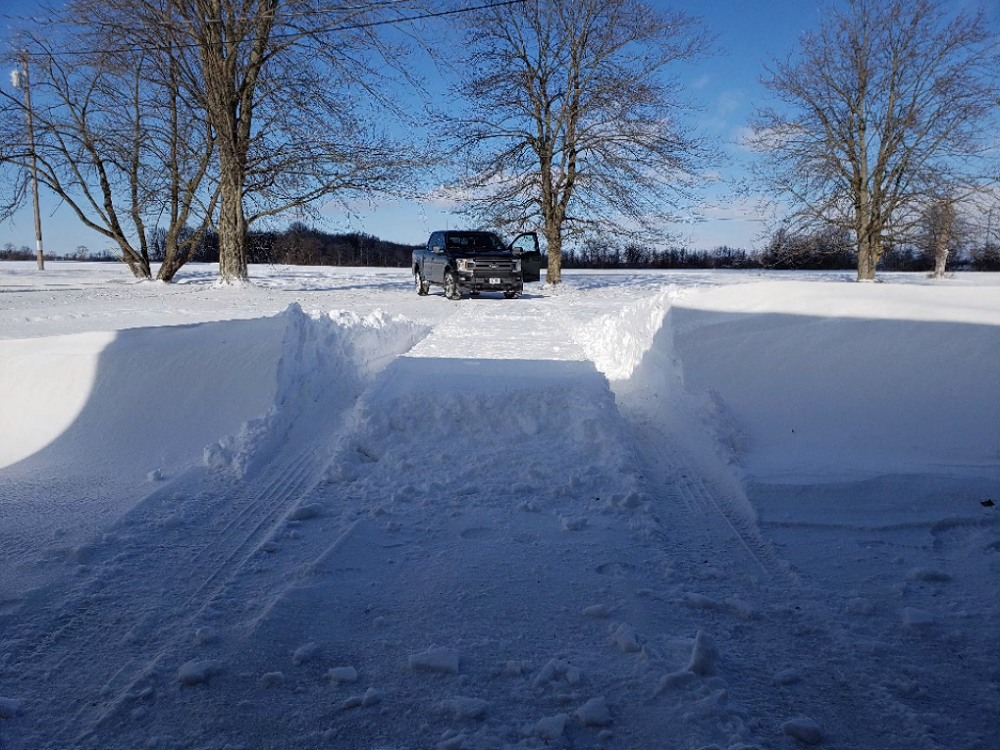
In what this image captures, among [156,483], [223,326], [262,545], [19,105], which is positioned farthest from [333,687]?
[19,105]

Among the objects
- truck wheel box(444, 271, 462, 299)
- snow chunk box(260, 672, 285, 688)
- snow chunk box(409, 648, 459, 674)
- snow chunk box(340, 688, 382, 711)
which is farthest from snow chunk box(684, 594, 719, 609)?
truck wheel box(444, 271, 462, 299)

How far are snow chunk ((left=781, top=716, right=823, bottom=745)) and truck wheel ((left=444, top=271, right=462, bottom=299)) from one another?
15.9 meters

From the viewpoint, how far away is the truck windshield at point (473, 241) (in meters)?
18.6

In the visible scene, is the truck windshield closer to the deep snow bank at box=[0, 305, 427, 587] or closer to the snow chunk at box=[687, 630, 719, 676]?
the deep snow bank at box=[0, 305, 427, 587]

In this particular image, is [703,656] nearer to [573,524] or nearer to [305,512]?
[573,524]

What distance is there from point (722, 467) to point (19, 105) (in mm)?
23307

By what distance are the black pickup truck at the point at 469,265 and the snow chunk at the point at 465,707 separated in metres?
15.6

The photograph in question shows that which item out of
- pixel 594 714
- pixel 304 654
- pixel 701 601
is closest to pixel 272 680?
pixel 304 654

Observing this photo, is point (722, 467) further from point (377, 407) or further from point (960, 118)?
point (960, 118)

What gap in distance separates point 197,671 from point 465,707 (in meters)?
1.00

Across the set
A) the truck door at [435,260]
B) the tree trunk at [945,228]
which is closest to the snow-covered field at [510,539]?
the truck door at [435,260]

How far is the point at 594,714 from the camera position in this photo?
2.14 meters

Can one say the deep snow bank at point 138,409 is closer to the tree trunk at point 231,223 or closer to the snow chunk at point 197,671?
the snow chunk at point 197,671

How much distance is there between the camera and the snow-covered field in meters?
2.22
